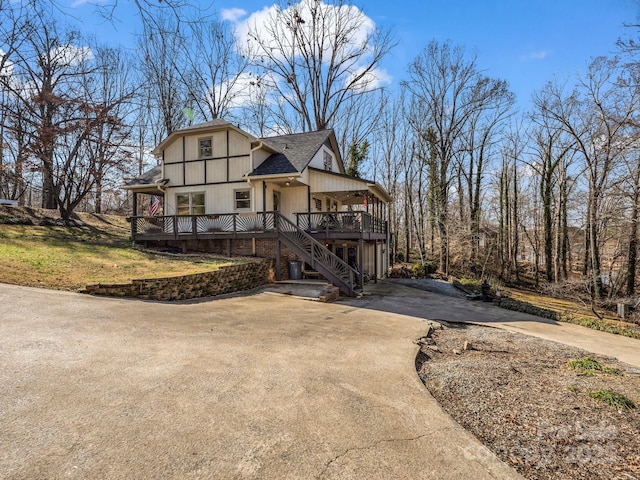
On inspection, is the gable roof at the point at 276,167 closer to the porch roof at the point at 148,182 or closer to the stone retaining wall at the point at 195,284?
the stone retaining wall at the point at 195,284

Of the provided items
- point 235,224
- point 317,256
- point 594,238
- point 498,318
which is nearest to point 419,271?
point 594,238

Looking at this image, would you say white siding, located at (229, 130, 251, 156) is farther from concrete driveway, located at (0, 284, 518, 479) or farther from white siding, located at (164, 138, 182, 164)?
concrete driveway, located at (0, 284, 518, 479)

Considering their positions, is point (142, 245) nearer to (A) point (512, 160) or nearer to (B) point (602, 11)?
(B) point (602, 11)

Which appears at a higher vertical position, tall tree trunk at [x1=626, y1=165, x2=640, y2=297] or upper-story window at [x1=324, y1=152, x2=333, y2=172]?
upper-story window at [x1=324, y1=152, x2=333, y2=172]

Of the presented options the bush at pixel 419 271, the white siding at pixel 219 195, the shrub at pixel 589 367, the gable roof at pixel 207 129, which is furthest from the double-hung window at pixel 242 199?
the shrub at pixel 589 367

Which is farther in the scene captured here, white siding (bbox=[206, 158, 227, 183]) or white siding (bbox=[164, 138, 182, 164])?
white siding (bbox=[164, 138, 182, 164])

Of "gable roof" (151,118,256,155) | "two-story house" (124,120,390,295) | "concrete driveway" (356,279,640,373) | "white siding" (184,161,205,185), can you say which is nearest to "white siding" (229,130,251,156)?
"two-story house" (124,120,390,295)

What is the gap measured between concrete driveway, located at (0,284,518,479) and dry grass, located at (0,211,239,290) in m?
2.85

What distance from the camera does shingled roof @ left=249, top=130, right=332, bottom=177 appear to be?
16.1 m

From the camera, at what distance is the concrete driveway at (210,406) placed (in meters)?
2.76

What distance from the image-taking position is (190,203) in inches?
700

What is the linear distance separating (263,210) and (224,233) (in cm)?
210

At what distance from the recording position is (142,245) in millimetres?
17109

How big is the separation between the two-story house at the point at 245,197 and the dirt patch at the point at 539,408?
865 cm
